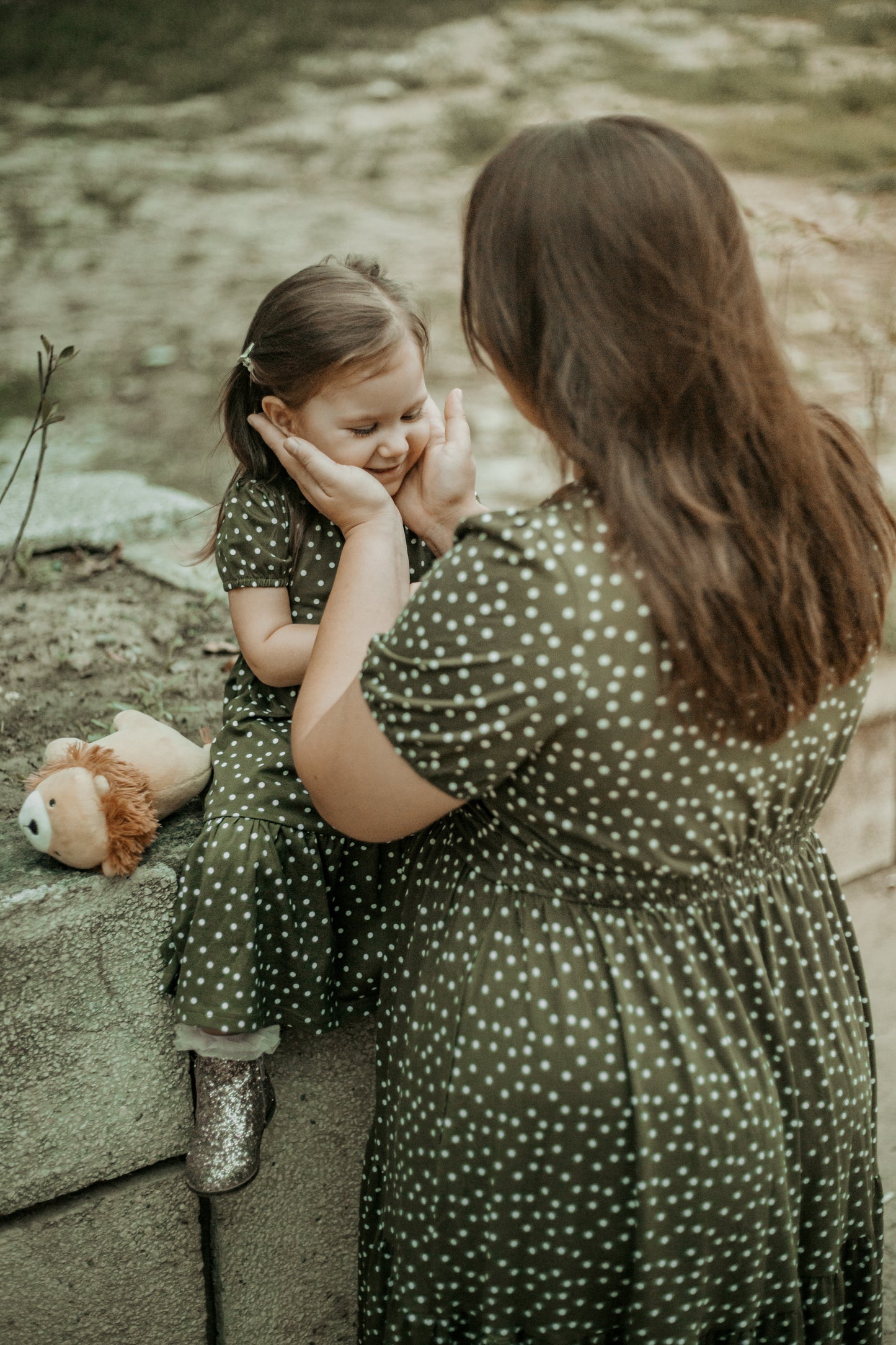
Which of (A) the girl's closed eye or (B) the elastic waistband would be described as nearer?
(B) the elastic waistband

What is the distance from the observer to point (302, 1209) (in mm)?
2197

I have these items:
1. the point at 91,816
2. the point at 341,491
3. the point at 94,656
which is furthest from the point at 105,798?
the point at 94,656

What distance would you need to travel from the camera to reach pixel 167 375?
639 cm

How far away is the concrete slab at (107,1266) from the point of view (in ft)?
6.64

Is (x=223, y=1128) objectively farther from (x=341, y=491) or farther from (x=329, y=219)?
(x=329, y=219)

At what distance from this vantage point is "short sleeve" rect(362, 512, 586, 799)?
1267mm

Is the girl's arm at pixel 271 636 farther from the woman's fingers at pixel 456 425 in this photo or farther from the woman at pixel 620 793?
the woman's fingers at pixel 456 425

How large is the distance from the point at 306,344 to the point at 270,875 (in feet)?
2.92

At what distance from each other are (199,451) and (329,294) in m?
3.48

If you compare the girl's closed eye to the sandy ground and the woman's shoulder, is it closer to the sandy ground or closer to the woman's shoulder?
the woman's shoulder

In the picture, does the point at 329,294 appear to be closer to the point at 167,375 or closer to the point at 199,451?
the point at 199,451

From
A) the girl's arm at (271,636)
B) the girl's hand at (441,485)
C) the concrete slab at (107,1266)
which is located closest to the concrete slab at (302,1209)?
the concrete slab at (107,1266)

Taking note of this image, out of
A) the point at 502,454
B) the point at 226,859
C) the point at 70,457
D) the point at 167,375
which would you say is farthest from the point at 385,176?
the point at 226,859

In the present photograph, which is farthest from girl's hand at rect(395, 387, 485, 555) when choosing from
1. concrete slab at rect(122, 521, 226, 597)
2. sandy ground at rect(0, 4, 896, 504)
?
sandy ground at rect(0, 4, 896, 504)
